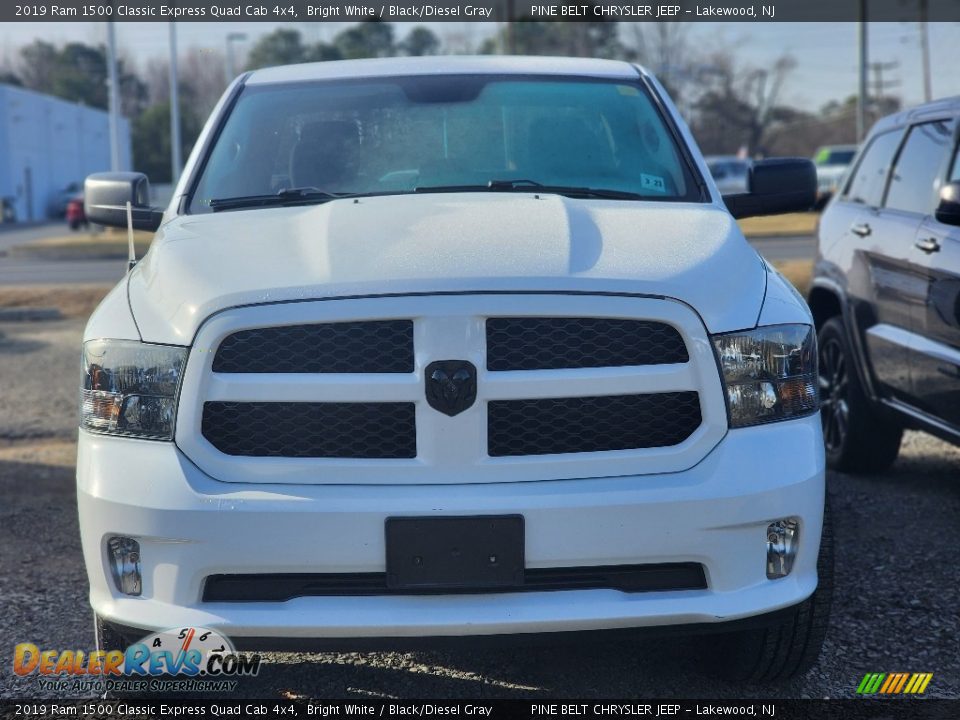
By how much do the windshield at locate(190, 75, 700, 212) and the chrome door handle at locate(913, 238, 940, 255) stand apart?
1.43 meters

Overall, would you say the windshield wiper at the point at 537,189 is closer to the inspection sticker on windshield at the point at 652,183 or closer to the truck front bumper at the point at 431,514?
the inspection sticker on windshield at the point at 652,183

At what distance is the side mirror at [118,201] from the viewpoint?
14.1ft

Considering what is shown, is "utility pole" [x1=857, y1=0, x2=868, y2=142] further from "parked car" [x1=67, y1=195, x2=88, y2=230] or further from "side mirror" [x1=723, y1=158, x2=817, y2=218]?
"side mirror" [x1=723, y1=158, x2=817, y2=218]

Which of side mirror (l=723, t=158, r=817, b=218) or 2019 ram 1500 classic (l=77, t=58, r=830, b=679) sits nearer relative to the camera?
2019 ram 1500 classic (l=77, t=58, r=830, b=679)

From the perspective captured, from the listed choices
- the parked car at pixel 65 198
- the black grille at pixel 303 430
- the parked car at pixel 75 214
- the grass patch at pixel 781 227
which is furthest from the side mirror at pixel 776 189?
the parked car at pixel 65 198

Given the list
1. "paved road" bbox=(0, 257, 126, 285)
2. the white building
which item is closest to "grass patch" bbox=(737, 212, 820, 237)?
"paved road" bbox=(0, 257, 126, 285)

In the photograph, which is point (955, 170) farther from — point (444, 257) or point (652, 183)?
point (444, 257)

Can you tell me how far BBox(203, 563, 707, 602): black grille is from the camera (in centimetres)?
281

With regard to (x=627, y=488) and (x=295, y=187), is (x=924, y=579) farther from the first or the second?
(x=295, y=187)

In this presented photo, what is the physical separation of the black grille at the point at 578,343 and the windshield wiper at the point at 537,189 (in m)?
1.05

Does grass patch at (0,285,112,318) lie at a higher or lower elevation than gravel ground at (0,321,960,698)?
lower

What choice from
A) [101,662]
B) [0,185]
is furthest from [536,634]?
[0,185]

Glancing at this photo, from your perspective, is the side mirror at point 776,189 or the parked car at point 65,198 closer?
the side mirror at point 776,189

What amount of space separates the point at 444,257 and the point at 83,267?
20138mm
